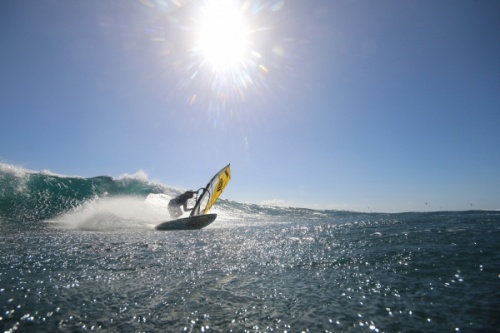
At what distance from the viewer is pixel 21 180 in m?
27.8

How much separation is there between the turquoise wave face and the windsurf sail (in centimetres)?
1238

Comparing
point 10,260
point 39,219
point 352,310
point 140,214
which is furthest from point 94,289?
point 140,214

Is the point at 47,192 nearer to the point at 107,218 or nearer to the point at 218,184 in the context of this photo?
the point at 107,218

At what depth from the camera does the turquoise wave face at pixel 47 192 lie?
2180 cm

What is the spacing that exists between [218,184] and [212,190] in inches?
39.0

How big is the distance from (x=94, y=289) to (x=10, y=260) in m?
4.04

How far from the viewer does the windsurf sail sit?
2031cm

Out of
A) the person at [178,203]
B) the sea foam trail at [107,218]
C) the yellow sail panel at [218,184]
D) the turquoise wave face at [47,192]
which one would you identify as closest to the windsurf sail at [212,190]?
the yellow sail panel at [218,184]

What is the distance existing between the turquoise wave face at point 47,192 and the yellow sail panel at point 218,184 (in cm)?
1336

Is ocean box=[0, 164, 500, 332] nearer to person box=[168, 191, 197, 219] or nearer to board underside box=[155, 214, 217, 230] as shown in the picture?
board underside box=[155, 214, 217, 230]

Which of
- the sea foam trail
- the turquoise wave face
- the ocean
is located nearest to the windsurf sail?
the sea foam trail

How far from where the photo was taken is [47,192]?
2825cm

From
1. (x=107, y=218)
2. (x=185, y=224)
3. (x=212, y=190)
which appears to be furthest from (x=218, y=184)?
(x=107, y=218)

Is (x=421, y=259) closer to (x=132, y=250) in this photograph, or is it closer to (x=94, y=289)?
(x=94, y=289)
